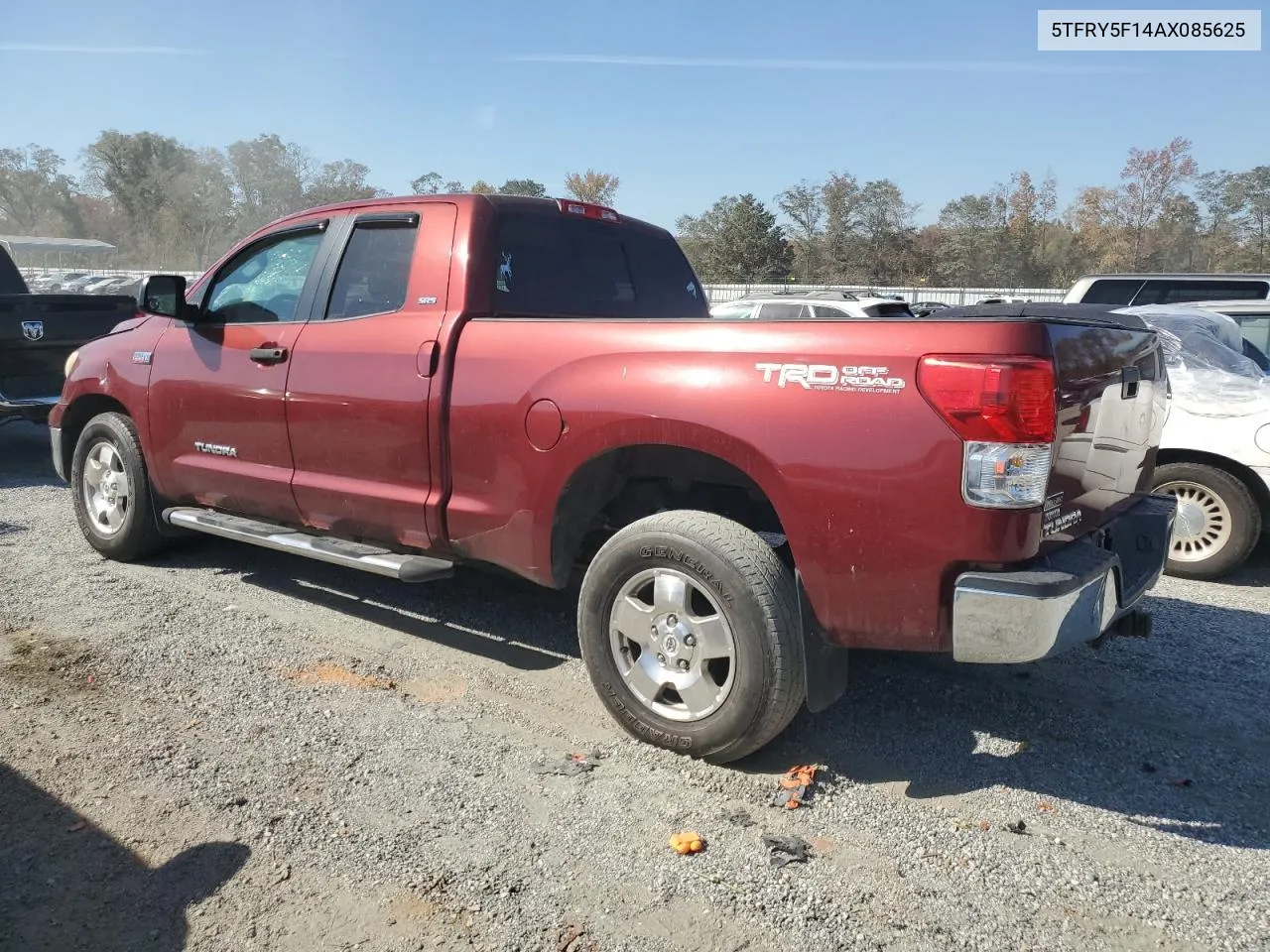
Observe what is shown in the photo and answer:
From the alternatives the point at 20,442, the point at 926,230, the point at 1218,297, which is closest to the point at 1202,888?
the point at 1218,297

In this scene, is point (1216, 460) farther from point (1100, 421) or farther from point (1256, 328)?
point (1100, 421)

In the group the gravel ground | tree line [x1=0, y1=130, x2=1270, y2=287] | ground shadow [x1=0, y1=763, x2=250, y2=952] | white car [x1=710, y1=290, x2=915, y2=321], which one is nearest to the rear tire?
the gravel ground

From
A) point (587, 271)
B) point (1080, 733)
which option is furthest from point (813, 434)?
point (587, 271)

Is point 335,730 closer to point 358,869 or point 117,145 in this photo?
point 358,869

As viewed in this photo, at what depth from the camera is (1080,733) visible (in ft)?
12.1

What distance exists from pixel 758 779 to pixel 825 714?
2.14ft

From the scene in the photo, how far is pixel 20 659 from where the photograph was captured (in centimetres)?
420

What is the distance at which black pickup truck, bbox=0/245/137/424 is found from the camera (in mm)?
8555

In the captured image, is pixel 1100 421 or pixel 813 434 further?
pixel 1100 421

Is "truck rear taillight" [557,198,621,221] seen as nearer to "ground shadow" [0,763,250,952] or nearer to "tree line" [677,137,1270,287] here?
"ground shadow" [0,763,250,952]

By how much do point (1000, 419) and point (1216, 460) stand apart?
4100 mm

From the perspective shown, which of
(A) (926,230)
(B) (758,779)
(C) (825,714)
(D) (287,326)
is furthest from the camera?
(A) (926,230)

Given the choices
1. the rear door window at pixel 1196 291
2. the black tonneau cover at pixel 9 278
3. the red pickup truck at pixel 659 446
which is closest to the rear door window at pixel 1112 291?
the rear door window at pixel 1196 291

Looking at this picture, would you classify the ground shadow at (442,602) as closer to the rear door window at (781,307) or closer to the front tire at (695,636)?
the front tire at (695,636)
